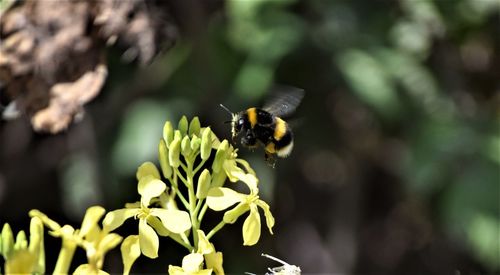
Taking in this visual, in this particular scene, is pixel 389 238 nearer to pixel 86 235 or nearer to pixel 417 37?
pixel 417 37

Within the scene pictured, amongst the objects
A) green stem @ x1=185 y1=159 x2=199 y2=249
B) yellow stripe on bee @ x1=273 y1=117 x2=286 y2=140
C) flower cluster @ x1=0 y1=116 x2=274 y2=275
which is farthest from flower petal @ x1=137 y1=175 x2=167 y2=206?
yellow stripe on bee @ x1=273 y1=117 x2=286 y2=140

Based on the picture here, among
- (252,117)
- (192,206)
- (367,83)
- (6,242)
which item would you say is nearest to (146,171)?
(192,206)

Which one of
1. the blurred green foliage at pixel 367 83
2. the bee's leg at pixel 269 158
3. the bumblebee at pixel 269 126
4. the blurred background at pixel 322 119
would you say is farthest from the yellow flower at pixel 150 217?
the blurred green foliage at pixel 367 83

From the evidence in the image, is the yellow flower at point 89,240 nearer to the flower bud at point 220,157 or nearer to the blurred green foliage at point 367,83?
the flower bud at point 220,157

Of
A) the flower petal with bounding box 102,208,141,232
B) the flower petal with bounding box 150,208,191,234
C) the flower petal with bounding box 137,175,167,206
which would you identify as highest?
the flower petal with bounding box 137,175,167,206

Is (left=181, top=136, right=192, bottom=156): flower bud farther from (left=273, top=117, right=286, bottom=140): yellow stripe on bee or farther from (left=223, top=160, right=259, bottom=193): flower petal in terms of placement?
(left=273, top=117, right=286, bottom=140): yellow stripe on bee

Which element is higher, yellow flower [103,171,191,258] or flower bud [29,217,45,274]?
flower bud [29,217,45,274]

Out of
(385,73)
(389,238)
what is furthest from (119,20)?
(389,238)
